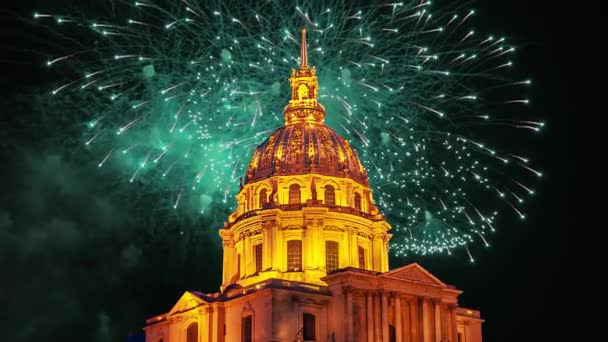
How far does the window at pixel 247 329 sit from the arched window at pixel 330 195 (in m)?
15.8

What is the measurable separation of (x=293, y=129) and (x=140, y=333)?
23049 mm

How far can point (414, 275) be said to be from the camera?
87500mm

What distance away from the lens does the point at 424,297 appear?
87.9 metres

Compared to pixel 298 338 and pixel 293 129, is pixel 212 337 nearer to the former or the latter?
pixel 298 338

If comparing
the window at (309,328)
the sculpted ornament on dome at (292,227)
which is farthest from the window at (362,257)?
the window at (309,328)

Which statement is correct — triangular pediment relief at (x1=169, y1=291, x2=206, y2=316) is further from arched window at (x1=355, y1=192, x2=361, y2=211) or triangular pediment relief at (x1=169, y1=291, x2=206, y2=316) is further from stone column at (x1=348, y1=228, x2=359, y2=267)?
arched window at (x1=355, y1=192, x2=361, y2=211)

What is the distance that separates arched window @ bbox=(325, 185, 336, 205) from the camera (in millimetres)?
96438

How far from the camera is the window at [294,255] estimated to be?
92.2 meters

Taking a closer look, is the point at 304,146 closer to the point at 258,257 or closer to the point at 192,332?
the point at 258,257

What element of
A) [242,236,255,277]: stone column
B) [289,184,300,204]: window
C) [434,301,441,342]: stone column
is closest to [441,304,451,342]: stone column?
[434,301,441,342]: stone column

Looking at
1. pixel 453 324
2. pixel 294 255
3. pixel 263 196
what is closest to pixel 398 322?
pixel 453 324

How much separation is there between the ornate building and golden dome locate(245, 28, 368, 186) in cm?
11

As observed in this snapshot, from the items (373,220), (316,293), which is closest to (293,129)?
(373,220)

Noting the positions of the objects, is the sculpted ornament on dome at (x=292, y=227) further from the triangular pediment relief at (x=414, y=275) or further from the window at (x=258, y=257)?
the triangular pediment relief at (x=414, y=275)
